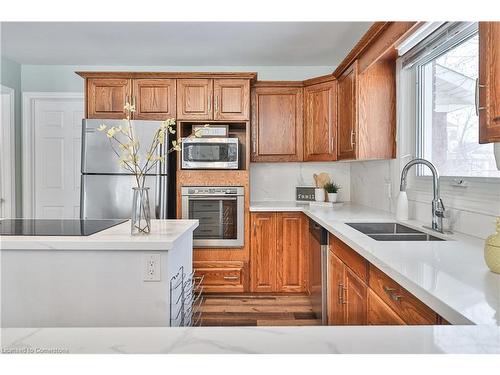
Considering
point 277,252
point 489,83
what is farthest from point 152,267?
point 277,252

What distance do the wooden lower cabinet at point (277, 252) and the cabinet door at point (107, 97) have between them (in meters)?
1.65

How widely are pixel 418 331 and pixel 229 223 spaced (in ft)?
9.83

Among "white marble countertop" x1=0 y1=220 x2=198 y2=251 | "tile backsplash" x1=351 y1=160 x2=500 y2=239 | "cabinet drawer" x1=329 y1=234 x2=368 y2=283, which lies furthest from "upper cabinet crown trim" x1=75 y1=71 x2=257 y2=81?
"white marble countertop" x1=0 y1=220 x2=198 y2=251

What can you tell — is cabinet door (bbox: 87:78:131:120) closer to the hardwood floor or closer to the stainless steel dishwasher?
the hardwood floor

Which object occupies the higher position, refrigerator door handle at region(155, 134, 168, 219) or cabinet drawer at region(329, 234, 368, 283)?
refrigerator door handle at region(155, 134, 168, 219)

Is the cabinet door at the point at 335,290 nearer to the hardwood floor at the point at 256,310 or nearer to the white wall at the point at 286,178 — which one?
the hardwood floor at the point at 256,310

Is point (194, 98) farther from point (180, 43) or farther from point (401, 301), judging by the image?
point (401, 301)

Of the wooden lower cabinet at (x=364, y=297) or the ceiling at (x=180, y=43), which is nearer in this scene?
the wooden lower cabinet at (x=364, y=297)

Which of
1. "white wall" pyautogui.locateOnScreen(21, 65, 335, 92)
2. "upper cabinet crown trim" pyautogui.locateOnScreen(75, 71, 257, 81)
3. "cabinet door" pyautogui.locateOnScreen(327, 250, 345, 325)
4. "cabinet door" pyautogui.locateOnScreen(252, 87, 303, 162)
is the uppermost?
"white wall" pyautogui.locateOnScreen(21, 65, 335, 92)

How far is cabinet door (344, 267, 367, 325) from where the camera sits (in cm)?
176

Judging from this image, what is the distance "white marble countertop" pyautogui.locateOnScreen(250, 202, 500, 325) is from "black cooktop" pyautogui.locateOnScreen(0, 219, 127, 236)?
49.1 inches

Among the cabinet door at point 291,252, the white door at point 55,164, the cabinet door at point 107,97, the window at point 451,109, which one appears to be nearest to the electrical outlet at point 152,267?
the window at point 451,109

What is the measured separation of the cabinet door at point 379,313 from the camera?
1345 millimetres
